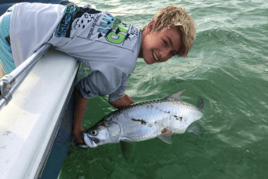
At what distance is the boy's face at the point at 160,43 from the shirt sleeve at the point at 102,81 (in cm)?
35

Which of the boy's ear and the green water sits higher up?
the boy's ear

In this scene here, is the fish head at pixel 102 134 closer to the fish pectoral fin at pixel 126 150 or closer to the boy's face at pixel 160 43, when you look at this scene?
the fish pectoral fin at pixel 126 150

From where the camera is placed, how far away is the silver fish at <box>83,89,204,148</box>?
1.95 m

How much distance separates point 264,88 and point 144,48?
218 cm

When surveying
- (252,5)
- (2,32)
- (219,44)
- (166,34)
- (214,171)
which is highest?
(2,32)

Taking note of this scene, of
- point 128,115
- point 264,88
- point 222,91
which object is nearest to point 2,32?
Result: point 128,115

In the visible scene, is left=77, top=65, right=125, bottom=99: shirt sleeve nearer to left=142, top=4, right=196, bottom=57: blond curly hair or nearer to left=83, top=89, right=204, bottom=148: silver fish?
left=83, top=89, right=204, bottom=148: silver fish

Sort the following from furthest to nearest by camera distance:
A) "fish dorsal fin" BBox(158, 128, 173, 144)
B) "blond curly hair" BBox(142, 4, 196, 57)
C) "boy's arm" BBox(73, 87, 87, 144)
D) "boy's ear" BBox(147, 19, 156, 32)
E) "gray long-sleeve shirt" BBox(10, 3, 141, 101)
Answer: "fish dorsal fin" BBox(158, 128, 173, 144) < "boy's arm" BBox(73, 87, 87, 144) < "boy's ear" BBox(147, 19, 156, 32) < "blond curly hair" BBox(142, 4, 196, 57) < "gray long-sleeve shirt" BBox(10, 3, 141, 101)

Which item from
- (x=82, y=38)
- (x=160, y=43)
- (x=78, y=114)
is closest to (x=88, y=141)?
(x=78, y=114)

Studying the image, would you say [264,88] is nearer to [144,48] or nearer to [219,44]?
[219,44]

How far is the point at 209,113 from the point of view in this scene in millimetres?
2592

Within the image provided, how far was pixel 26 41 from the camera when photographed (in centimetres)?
152

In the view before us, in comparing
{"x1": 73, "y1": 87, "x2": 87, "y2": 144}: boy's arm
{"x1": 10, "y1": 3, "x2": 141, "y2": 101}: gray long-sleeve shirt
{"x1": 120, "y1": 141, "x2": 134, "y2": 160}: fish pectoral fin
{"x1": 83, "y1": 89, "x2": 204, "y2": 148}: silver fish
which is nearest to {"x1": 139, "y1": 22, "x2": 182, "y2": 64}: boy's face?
{"x1": 10, "y1": 3, "x2": 141, "y2": 101}: gray long-sleeve shirt

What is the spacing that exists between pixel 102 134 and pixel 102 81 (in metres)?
0.57
